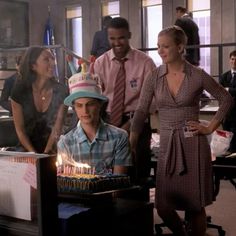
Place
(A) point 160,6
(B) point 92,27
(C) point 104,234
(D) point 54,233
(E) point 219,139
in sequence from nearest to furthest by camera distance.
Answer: (D) point 54,233 → (C) point 104,234 → (E) point 219,139 → (A) point 160,6 → (B) point 92,27

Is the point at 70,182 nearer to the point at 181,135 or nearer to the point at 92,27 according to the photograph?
the point at 181,135

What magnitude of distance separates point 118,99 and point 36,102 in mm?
632

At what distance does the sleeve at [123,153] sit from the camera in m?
2.20

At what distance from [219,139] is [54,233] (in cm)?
267

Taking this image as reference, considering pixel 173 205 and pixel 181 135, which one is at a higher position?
pixel 181 135

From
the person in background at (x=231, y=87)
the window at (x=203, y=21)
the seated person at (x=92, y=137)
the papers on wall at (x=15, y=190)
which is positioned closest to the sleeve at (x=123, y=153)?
the seated person at (x=92, y=137)

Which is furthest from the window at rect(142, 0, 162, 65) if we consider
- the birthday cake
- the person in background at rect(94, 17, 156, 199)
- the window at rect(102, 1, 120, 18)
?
the birthday cake

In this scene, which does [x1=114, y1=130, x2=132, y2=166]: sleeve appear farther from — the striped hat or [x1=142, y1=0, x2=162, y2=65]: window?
[x1=142, y1=0, x2=162, y2=65]: window

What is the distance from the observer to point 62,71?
6426 mm

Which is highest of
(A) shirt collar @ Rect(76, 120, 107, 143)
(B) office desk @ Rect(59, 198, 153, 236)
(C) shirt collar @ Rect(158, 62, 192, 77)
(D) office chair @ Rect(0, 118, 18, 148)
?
(C) shirt collar @ Rect(158, 62, 192, 77)

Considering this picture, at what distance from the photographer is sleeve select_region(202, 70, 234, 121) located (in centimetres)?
277

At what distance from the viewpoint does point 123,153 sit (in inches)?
87.6

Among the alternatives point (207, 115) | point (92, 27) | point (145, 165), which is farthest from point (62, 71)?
point (92, 27)

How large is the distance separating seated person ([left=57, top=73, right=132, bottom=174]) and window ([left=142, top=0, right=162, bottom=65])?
864 cm
